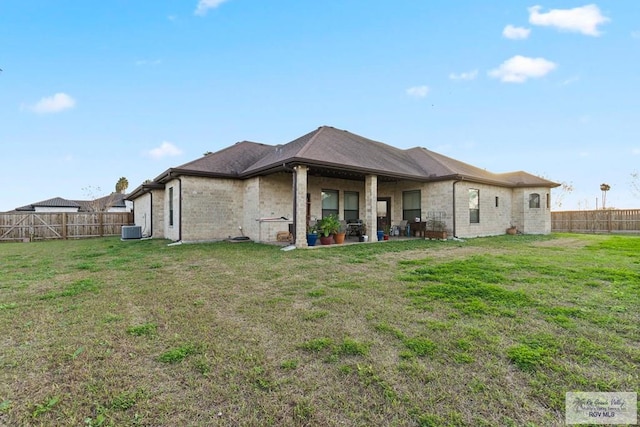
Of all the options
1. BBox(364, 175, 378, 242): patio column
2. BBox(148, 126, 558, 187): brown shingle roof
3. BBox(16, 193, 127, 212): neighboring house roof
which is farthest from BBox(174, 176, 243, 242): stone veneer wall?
BBox(16, 193, 127, 212): neighboring house roof

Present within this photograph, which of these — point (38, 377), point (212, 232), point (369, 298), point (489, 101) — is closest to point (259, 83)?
point (212, 232)

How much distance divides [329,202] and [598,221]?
1801cm

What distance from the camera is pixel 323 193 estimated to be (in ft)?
44.0

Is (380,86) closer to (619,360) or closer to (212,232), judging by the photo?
(212,232)

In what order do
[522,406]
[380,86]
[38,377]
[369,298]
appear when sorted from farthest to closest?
[380,86] → [369,298] → [38,377] → [522,406]

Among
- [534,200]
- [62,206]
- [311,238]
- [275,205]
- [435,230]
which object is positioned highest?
[62,206]

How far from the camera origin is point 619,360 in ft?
7.68

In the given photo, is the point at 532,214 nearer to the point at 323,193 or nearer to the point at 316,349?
the point at 323,193

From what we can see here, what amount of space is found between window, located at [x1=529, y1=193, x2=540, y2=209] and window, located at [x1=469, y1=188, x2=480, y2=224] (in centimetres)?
414

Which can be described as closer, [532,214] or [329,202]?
[329,202]

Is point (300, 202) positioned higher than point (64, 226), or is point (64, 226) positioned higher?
point (300, 202)

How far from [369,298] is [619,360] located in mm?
2465

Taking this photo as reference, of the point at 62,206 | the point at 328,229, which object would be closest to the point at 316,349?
the point at 328,229
